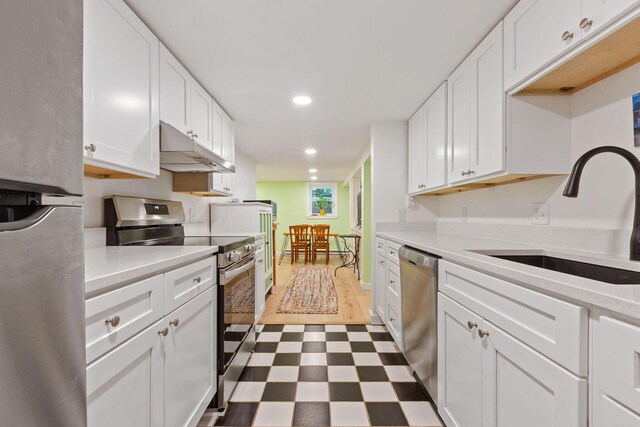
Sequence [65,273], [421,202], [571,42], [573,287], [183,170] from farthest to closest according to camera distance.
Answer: [421,202] < [183,170] < [571,42] < [573,287] < [65,273]

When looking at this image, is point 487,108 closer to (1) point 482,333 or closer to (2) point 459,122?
(2) point 459,122

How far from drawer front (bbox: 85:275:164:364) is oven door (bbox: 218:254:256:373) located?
1.88ft

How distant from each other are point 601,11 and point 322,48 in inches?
49.0

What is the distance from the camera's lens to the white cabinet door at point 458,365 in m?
1.12

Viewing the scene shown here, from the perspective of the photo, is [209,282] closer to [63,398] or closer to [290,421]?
[290,421]

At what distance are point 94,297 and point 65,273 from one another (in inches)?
12.4

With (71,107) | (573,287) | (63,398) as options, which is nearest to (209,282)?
(63,398)

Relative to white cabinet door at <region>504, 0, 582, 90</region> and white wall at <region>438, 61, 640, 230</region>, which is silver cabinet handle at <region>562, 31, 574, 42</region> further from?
white wall at <region>438, 61, 640, 230</region>

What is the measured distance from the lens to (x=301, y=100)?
8.20 feet

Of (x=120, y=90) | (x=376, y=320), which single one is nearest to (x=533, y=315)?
(x=120, y=90)

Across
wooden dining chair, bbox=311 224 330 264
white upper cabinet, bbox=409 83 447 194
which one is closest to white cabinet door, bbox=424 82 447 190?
white upper cabinet, bbox=409 83 447 194

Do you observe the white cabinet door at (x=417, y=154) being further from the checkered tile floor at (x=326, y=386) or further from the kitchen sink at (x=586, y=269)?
the checkered tile floor at (x=326, y=386)

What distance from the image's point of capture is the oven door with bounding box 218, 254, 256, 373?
1614 millimetres

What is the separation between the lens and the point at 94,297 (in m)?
0.76
